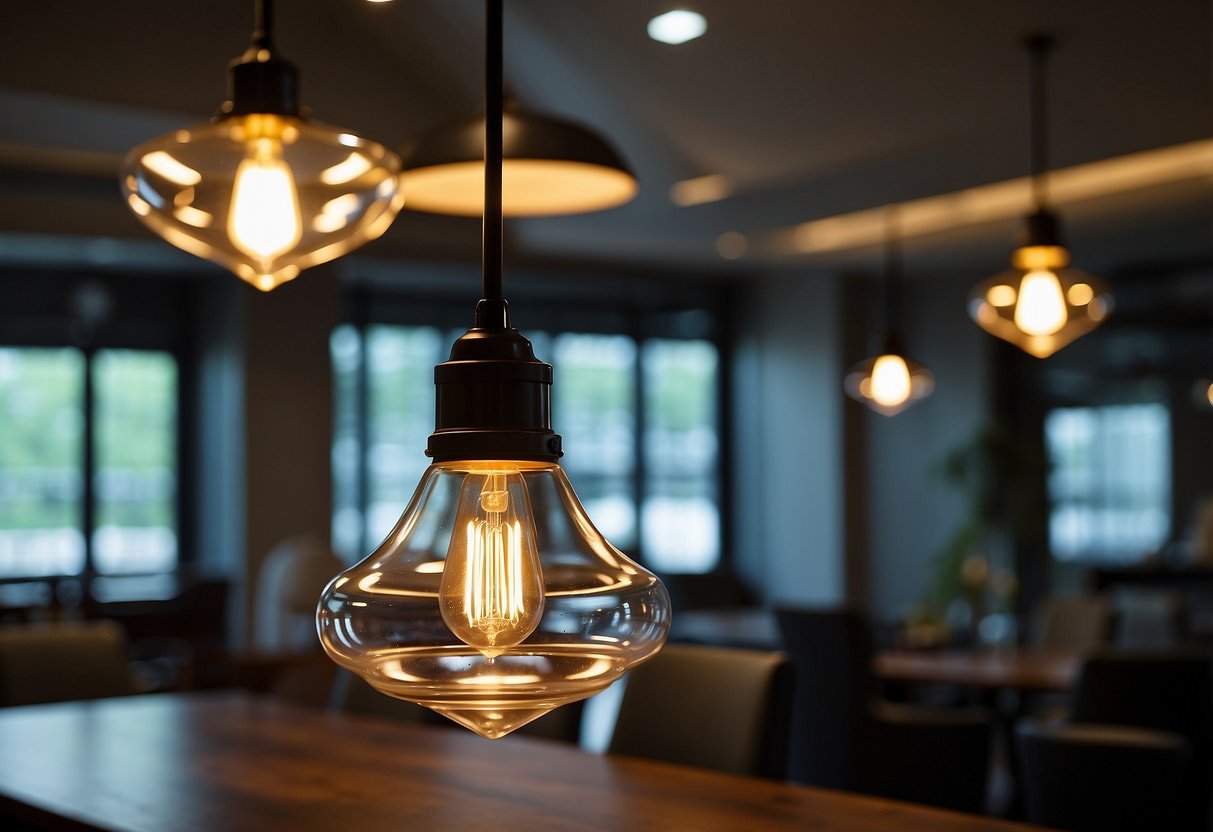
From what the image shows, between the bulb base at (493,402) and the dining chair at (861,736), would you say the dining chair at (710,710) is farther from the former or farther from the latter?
the dining chair at (861,736)

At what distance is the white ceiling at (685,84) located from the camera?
13.3ft

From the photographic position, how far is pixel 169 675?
7.20m

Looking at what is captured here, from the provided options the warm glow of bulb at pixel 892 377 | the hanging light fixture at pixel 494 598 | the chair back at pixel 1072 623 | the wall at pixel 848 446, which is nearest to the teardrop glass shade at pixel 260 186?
the hanging light fixture at pixel 494 598

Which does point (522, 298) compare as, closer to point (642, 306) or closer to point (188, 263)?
point (642, 306)

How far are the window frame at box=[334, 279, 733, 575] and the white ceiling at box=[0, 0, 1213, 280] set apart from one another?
8.09 feet

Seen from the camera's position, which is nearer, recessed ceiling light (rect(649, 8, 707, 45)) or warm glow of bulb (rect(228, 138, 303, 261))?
warm glow of bulb (rect(228, 138, 303, 261))

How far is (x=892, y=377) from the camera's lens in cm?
573

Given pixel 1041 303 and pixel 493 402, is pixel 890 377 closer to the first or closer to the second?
pixel 1041 303

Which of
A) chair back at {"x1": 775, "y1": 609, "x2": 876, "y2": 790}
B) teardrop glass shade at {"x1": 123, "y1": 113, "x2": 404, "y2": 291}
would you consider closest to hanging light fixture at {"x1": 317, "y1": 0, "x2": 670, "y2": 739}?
teardrop glass shade at {"x1": 123, "y1": 113, "x2": 404, "y2": 291}

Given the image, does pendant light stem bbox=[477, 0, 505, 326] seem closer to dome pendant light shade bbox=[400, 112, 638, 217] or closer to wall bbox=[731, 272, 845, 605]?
dome pendant light shade bbox=[400, 112, 638, 217]

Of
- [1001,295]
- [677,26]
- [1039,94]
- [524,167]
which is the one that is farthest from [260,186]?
[1039,94]

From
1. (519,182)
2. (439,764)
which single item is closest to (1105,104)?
(519,182)

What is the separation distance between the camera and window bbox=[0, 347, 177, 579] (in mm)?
8484

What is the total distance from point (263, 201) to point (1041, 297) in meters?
2.54
